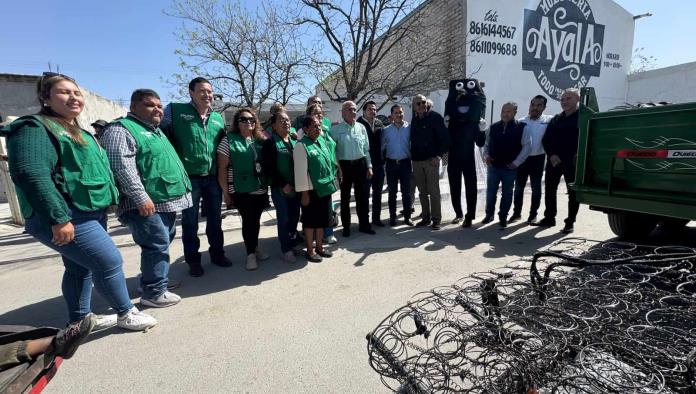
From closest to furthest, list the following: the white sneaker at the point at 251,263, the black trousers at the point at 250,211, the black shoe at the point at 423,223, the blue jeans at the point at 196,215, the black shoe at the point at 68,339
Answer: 1. the black shoe at the point at 68,339
2. the blue jeans at the point at 196,215
3. the black trousers at the point at 250,211
4. the white sneaker at the point at 251,263
5. the black shoe at the point at 423,223

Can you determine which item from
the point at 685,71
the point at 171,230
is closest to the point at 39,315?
the point at 171,230

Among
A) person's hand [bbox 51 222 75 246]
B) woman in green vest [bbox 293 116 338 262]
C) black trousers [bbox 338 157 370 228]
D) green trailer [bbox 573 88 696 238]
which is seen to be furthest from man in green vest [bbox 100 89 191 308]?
green trailer [bbox 573 88 696 238]

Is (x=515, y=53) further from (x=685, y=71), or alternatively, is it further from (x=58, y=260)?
(x=58, y=260)

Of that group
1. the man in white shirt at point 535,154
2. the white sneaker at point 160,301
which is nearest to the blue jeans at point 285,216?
the white sneaker at point 160,301

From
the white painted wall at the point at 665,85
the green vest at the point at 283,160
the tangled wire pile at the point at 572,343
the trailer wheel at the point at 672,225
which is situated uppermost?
the white painted wall at the point at 665,85

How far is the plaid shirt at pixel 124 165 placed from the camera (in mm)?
2748

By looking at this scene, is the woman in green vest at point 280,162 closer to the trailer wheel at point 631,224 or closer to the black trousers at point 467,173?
the black trousers at point 467,173

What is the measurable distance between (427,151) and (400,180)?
0.71m

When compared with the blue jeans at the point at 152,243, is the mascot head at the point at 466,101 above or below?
above

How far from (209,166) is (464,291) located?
2957 mm

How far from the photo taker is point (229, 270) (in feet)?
13.7

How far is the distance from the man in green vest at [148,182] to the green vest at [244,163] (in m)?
0.62

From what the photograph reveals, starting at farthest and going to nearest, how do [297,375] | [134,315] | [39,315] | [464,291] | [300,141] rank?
[300,141], [39,315], [134,315], [297,375], [464,291]

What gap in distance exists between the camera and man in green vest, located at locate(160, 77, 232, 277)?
11.8ft
